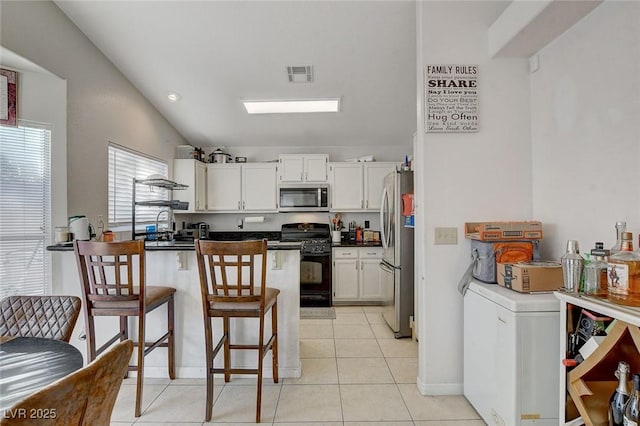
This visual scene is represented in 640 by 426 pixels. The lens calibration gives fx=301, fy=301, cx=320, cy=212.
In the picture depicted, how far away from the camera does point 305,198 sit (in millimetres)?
4402

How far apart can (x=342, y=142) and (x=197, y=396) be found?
367 centimetres

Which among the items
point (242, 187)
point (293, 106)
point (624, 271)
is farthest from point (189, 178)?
point (624, 271)

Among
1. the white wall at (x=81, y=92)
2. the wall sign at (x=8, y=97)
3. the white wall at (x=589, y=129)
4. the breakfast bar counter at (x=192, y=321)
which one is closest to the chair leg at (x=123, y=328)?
the breakfast bar counter at (x=192, y=321)

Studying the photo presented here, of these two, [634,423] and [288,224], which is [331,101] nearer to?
[288,224]

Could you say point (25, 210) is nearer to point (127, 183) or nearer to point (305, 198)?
point (127, 183)

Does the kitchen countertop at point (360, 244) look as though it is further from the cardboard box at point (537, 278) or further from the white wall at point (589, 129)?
the cardboard box at point (537, 278)

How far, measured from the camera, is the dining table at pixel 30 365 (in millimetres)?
902

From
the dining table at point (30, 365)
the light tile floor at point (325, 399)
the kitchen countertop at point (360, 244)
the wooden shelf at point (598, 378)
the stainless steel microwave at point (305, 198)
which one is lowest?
the light tile floor at point (325, 399)

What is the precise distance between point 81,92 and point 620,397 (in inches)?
158

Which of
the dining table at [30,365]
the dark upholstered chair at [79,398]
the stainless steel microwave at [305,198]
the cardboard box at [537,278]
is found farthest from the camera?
the stainless steel microwave at [305,198]

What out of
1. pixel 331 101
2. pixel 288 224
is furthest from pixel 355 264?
pixel 331 101

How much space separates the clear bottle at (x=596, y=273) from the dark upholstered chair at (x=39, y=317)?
2425 mm

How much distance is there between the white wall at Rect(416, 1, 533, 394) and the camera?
2.15m

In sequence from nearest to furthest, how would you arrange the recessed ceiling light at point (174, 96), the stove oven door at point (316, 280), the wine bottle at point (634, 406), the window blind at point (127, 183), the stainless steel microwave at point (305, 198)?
1. the wine bottle at point (634, 406)
2. the window blind at point (127, 183)
3. the recessed ceiling light at point (174, 96)
4. the stove oven door at point (316, 280)
5. the stainless steel microwave at point (305, 198)
